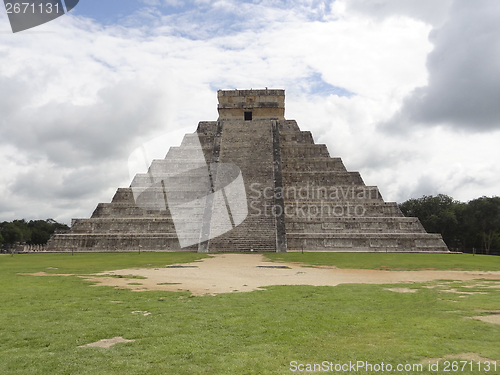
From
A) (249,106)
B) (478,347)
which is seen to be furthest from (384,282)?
(249,106)

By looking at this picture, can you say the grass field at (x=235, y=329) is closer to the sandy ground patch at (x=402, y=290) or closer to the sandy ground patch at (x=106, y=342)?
the sandy ground patch at (x=106, y=342)

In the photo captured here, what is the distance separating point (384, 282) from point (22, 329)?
25.5 feet

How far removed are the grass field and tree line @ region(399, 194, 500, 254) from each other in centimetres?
2573

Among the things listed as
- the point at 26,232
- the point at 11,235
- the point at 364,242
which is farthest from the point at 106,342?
the point at 26,232

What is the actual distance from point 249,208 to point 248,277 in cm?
1165

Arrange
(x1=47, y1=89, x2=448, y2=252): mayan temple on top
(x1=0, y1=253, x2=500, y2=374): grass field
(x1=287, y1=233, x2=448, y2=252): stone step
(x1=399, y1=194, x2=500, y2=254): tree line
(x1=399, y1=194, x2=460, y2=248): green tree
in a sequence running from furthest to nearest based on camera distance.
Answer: (x1=399, y1=194, x2=460, y2=248): green tree
(x1=399, y1=194, x2=500, y2=254): tree line
(x1=47, y1=89, x2=448, y2=252): mayan temple on top
(x1=287, y1=233, x2=448, y2=252): stone step
(x1=0, y1=253, x2=500, y2=374): grass field

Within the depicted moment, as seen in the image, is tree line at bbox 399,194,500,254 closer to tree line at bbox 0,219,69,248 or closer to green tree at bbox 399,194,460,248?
green tree at bbox 399,194,460,248

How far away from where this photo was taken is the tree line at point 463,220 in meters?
30.4

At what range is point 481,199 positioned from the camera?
31.3 m

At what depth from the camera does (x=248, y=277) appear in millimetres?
10727

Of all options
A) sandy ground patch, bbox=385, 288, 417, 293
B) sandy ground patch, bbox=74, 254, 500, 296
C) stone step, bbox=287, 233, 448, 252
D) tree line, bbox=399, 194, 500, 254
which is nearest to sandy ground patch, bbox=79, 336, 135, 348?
sandy ground patch, bbox=74, 254, 500, 296

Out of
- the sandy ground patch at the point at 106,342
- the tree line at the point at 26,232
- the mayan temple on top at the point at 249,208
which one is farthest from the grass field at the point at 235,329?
the tree line at the point at 26,232

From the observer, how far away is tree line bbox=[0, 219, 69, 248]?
40812mm

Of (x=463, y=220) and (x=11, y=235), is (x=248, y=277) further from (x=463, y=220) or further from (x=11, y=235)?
(x=11, y=235)
